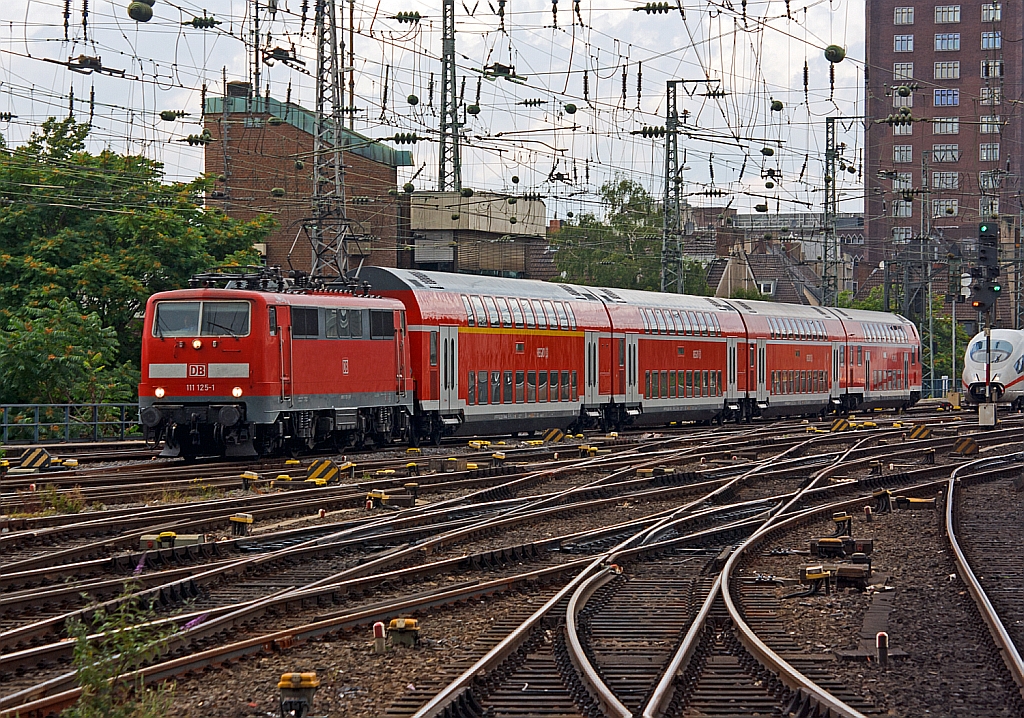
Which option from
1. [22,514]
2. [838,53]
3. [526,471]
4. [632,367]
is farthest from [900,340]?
[22,514]

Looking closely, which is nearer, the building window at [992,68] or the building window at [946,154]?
the building window at [992,68]

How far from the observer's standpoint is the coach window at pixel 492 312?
107 feet

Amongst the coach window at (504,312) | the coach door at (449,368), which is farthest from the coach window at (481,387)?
the coach window at (504,312)

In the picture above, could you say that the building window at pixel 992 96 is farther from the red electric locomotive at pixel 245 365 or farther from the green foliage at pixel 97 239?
the red electric locomotive at pixel 245 365

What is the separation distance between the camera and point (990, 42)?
122875 millimetres

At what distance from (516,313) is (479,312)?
1.74 meters

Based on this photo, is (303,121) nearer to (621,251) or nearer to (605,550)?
(621,251)

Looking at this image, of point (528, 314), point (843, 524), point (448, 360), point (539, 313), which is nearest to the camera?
point (843, 524)

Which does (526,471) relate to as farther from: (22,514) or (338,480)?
(22,514)

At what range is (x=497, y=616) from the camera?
38.7 ft

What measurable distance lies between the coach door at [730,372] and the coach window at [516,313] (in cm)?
1114

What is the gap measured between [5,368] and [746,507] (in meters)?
19.4

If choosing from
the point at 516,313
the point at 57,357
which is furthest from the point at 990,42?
the point at 57,357

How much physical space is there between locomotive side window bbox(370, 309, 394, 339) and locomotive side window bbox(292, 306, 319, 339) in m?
1.91
